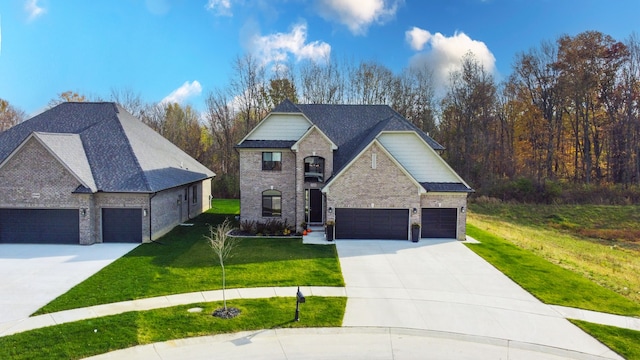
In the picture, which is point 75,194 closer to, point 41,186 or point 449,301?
point 41,186

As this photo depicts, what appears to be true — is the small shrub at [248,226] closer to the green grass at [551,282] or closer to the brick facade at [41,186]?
the brick facade at [41,186]

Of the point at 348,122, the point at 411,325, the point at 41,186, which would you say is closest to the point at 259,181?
the point at 348,122

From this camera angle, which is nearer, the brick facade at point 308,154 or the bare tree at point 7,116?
the brick facade at point 308,154

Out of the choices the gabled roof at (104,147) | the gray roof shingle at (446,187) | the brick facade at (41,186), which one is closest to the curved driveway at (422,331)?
the gray roof shingle at (446,187)

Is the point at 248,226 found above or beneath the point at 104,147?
beneath

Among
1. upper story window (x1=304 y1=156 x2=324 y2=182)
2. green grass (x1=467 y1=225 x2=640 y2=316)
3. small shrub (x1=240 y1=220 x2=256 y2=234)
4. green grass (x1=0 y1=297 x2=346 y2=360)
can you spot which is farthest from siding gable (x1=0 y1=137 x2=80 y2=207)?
green grass (x1=467 y1=225 x2=640 y2=316)
